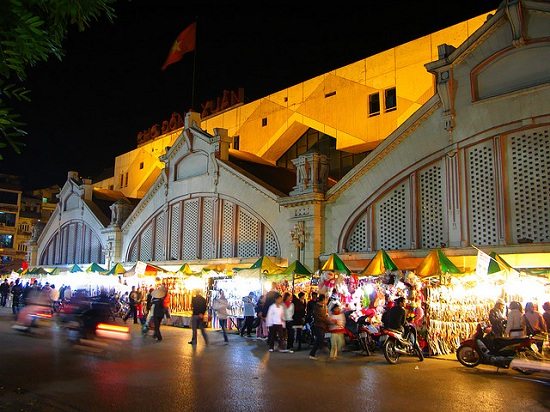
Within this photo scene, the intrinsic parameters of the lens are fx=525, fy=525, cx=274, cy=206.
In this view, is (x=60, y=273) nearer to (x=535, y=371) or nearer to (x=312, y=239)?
(x=312, y=239)

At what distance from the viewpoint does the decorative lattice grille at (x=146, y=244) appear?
101ft

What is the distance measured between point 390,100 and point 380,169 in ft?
33.3

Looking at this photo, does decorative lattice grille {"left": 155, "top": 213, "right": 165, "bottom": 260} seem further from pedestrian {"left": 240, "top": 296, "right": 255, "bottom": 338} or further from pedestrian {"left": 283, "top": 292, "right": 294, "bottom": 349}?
pedestrian {"left": 283, "top": 292, "right": 294, "bottom": 349}

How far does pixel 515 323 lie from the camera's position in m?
13.8

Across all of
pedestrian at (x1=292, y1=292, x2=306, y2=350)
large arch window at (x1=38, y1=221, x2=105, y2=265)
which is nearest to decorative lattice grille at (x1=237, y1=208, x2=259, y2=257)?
pedestrian at (x1=292, y1=292, x2=306, y2=350)

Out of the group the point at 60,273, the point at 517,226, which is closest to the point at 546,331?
the point at 517,226

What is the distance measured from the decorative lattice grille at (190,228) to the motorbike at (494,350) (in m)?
16.5

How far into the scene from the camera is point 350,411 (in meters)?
8.41

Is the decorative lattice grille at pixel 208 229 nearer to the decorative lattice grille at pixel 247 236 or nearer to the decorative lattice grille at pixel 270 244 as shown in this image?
the decorative lattice grille at pixel 247 236

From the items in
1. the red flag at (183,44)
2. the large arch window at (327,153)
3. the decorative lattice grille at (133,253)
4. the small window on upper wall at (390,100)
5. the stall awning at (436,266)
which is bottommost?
the stall awning at (436,266)

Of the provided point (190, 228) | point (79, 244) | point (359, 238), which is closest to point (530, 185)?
point (359, 238)

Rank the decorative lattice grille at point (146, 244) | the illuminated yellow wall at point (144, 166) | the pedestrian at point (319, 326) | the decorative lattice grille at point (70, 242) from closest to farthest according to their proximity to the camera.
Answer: the pedestrian at point (319, 326) < the decorative lattice grille at point (146, 244) < the decorative lattice grille at point (70, 242) < the illuminated yellow wall at point (144, 166)

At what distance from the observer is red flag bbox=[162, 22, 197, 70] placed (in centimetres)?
2923

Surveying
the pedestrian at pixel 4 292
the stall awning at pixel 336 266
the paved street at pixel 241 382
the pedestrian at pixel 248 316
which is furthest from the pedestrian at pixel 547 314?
the pedestrian at pixel 4 292
